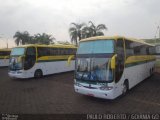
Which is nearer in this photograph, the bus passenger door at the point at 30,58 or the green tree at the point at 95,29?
the bus passenger door at the point at 30,58

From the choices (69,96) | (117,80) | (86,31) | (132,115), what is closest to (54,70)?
(69,96)

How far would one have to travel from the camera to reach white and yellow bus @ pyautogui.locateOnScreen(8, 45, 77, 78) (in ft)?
49.6

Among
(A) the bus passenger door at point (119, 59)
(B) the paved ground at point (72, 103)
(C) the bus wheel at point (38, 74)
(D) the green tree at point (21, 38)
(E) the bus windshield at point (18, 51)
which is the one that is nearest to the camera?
(B) the paved ground at point (72, 103)

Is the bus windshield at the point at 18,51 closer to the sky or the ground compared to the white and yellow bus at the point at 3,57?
closer to the sky

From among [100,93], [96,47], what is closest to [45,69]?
[96,47]

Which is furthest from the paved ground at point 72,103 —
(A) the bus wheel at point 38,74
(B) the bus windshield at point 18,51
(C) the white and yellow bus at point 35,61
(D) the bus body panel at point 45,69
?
(A) the bus wheel at point 38,74

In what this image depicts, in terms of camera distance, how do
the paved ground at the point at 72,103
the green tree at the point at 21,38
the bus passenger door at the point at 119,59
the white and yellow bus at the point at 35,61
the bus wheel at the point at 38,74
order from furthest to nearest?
the green tree at the point at 21,38
the bus wheel at the point at 38,74
the white and yellow bus at the point at 35,61
the bus passenger door at the point at 119,59
the paved ground at the point at 72,103

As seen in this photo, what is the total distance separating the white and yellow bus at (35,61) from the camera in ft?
49.6

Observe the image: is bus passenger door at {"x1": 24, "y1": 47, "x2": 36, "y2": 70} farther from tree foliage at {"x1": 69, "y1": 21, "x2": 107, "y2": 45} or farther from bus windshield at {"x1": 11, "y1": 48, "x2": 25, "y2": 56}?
tree foliage at {"x1": 69, "y1": 21, "x2": 107, "y2": 45}

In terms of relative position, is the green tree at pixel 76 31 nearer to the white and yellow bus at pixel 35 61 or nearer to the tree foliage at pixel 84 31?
the tree foliage at pixel 84 31

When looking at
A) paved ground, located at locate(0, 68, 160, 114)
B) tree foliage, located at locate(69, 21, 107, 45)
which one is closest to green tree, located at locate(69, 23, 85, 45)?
tree foliage, located at locate(69, 21, 107, 45)

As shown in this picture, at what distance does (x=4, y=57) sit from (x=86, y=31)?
590 inches

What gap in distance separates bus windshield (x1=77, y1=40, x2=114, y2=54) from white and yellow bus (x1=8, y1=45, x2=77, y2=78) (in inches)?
203

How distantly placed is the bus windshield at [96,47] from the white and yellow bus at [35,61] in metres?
5.15
